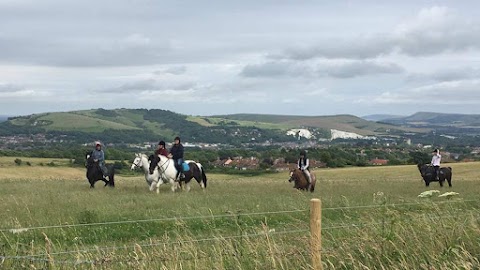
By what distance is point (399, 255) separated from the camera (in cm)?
637

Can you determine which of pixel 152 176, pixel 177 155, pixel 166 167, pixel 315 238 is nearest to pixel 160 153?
pixel 177 155

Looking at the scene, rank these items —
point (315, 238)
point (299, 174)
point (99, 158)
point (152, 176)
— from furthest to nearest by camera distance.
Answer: point (99, 158) < point (299, 174) < point (152, 176) < point (315, 238)

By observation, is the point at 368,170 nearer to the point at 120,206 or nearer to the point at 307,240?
the point at 120,206

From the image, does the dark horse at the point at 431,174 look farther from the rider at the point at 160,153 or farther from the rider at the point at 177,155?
the rider at the point at 160,153

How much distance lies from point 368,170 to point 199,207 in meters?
40.6

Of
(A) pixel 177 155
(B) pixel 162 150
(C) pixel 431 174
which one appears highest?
(B) pixel 162 150

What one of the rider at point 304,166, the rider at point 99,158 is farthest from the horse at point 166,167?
the rider at point 304,166

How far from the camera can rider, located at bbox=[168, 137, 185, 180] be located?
23031mm

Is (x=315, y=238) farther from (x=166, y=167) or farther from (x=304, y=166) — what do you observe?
(x=166, y=167)

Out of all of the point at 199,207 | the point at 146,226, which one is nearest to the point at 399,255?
the point at 146,226

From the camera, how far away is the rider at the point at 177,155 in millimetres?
23031

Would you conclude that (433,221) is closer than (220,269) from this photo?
No

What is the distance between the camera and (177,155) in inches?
915

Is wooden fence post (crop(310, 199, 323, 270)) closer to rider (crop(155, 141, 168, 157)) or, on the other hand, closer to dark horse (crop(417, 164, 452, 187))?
rider (crop(155, 141, 168, 157))
